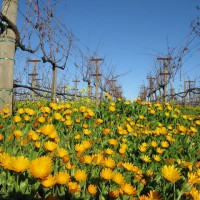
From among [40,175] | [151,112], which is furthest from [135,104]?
[40,175]

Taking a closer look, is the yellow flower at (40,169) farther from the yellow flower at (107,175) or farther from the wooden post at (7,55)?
the wooden post at (7,55)

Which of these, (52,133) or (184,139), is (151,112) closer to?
(184,139)

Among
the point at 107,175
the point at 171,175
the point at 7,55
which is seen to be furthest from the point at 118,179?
the point at 7,55

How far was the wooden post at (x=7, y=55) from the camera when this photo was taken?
14.3 ft

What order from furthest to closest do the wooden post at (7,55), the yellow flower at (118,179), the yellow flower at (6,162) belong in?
the wooden post at (7,55), the yellow flower at (118,179), the yellow flower at (6,162)

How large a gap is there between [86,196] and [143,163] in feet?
3.33

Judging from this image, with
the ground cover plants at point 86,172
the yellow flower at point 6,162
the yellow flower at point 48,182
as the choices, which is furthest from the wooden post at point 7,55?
the yellow flower at point 48,182

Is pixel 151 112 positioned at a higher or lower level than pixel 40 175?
higher

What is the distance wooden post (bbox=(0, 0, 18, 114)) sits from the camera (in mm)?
4364

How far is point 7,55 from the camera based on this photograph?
439 centimetres

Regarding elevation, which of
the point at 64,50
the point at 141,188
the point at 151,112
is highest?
the point at 64,50

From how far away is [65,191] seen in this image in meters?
1.54

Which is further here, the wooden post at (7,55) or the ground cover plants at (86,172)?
the wooden post at (7,55)

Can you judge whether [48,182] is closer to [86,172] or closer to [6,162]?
[6,162]
